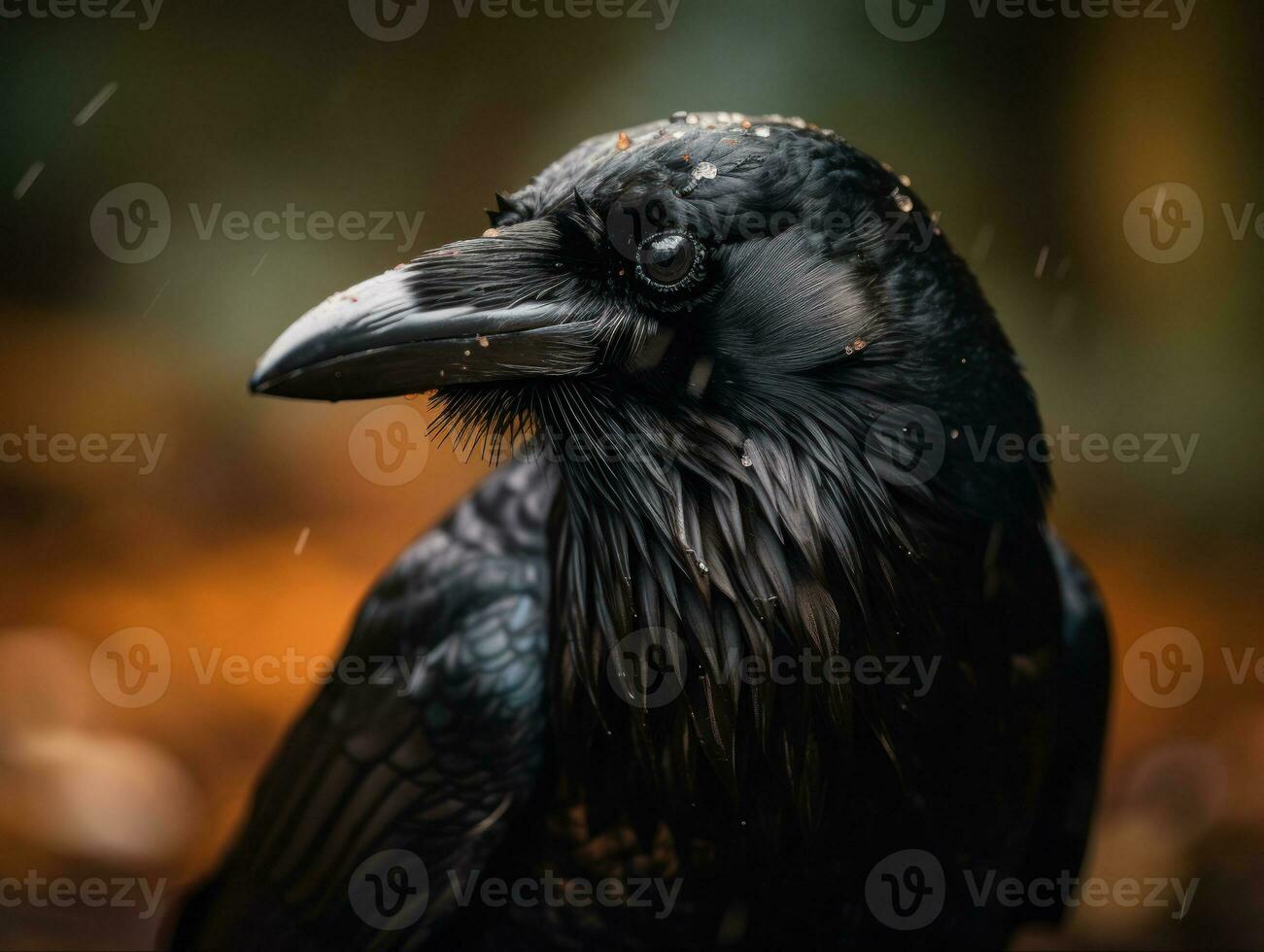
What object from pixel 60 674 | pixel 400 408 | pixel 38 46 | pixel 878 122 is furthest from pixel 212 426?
pixel 878 122

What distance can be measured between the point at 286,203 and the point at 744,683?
4964 mm

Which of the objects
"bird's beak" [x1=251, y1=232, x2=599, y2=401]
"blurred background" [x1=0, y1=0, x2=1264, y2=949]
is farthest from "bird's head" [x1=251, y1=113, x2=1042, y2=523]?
"blurred background" [x1=0, y1=0, x2=1264, y2=949]

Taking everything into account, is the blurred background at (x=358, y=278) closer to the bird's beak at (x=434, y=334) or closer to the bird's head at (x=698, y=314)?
the bird's head at (x=698, y=314)

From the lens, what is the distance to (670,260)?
67.0 inches

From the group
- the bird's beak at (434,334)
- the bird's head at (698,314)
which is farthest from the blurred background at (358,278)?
the bird's beak at (434,334)

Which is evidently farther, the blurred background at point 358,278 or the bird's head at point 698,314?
the blurred background at point 358,278

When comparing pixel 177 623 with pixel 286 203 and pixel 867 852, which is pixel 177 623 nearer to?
pixel 286 203

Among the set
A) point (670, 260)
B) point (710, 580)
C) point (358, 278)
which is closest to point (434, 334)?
point (670, 260)

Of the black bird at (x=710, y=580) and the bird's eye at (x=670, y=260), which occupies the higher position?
the bird's eye at (x=670, y=260)

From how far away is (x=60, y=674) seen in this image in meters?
5.10

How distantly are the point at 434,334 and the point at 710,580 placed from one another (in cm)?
64

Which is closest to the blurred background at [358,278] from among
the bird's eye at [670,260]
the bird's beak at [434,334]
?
the bird's beak at [434,334]

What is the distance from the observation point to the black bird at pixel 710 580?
174cm

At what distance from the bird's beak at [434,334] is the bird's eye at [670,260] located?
140 millimetres
